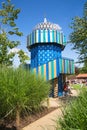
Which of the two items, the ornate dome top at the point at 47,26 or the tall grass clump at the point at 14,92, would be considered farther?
the ornate dome top at the point at 47,26

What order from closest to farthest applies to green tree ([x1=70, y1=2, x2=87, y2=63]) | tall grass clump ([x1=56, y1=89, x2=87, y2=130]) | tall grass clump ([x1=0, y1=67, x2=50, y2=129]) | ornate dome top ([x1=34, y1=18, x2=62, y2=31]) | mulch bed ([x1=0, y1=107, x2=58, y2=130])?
tall grass clump ([x1=56, y1=89, x2=87, y2=130]) → tall grass clump ([x1=0, y1=67, x2=50, y2=129]) → mulch bed ([x1=0, y1=107, x2=58, y2=130]) → green tree ([x1=70, y1=2, x2=87, y2=63]) → ornate dome top ([x1=34, y1=18, x2=62, y2=31])

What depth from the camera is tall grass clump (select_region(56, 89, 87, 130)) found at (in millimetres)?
2773

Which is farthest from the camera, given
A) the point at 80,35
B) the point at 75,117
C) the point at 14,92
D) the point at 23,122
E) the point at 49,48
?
the point at 49,48

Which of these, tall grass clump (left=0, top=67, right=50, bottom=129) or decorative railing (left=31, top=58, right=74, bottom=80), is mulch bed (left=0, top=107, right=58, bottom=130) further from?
decorative railing (left=31, top=58, right=74, bottom=80)

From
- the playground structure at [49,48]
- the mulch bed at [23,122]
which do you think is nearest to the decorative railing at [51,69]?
the playground structure at [49,48]

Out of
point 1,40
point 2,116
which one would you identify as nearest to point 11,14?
point 1,40

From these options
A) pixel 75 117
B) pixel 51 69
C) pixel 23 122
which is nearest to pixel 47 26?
pixel 51 69

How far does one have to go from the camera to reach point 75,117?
116 inches

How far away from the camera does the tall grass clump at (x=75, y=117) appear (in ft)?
9.10

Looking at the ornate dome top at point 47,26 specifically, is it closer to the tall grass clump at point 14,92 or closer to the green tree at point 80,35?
the green tree at point 80,35

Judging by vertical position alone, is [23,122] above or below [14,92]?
below

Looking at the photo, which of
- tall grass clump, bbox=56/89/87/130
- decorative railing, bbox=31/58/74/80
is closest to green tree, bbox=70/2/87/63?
decorative railing, bbox=31/58/74/80

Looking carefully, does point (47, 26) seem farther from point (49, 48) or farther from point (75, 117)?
point (75, 117)

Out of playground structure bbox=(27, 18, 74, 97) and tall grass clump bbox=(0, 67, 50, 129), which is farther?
playground structure bbox=(27, 18, 74, 97)
